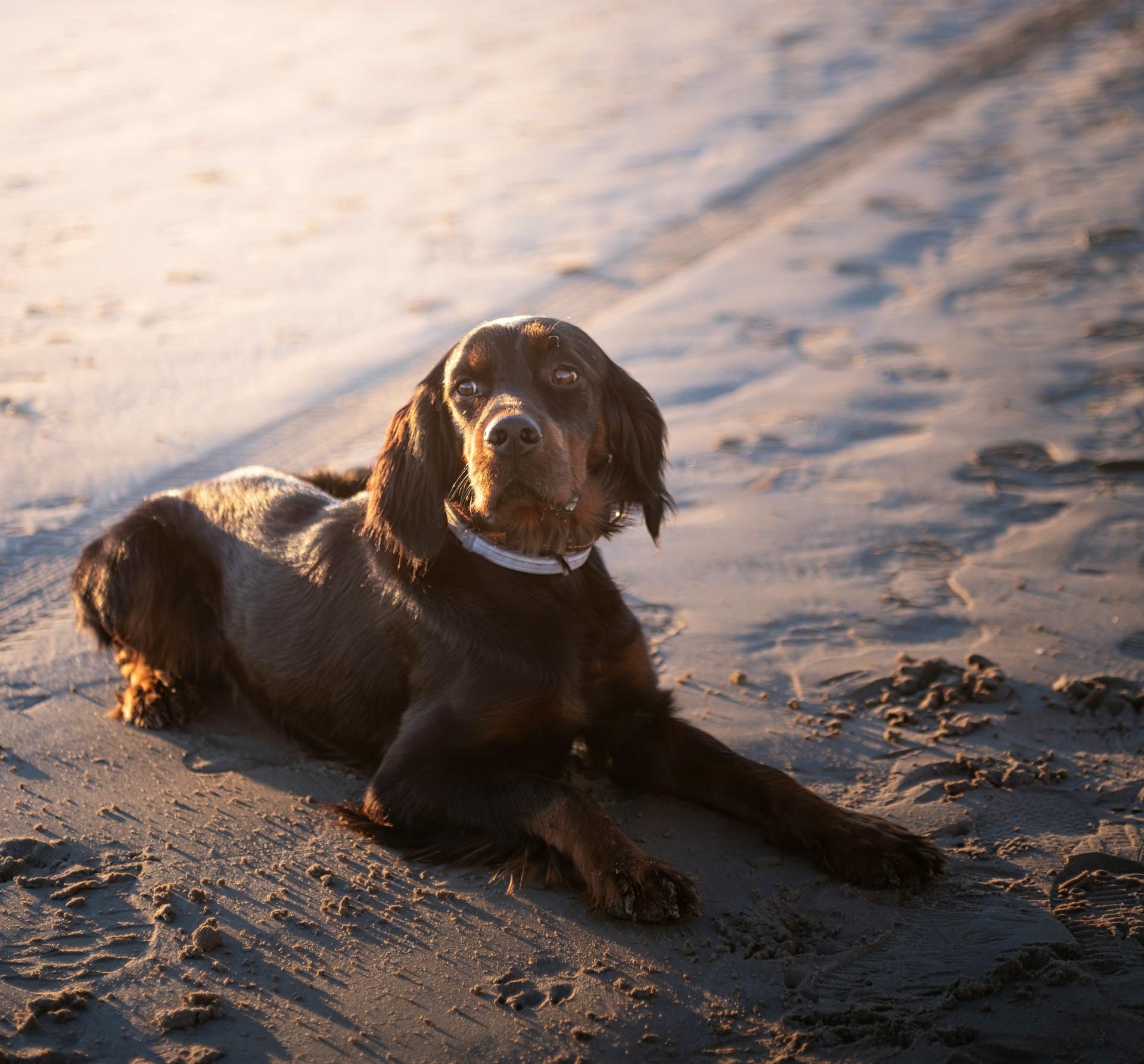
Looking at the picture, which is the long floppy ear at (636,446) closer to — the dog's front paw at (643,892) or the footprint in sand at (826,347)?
the dog's front paw at (643,892)

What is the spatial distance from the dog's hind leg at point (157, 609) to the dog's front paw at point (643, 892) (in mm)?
1638

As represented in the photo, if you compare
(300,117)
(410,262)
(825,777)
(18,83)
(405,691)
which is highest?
(18,83)

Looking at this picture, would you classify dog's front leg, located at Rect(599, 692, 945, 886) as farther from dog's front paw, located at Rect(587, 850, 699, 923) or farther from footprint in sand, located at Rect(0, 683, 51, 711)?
footprint in sand, located at Rect(0, 683, 51, 711)

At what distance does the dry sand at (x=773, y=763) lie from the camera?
2.54 m

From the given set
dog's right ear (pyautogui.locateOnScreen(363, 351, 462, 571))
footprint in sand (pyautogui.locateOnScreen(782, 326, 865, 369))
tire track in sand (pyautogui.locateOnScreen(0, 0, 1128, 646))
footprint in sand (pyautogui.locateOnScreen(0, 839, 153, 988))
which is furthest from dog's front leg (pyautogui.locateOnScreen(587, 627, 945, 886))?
footprint in sand (pyautogui.locateOnScreen(782, 326, 865, 369))

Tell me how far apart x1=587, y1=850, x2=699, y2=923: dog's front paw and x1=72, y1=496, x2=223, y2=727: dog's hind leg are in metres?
1.64

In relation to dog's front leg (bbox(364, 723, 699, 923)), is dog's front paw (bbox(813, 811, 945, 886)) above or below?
below

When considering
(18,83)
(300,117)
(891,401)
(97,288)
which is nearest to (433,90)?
(300,117)

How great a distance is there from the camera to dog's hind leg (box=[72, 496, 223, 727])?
155 inches

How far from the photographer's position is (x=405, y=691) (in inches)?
136

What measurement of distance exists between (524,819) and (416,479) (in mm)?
966

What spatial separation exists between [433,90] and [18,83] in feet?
13.4

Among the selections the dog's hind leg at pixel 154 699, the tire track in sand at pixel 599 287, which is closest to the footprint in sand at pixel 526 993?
the dog's hind leg at pixel 154 699

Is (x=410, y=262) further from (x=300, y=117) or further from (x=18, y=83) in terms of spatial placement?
(x=18, y=83)
